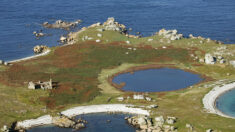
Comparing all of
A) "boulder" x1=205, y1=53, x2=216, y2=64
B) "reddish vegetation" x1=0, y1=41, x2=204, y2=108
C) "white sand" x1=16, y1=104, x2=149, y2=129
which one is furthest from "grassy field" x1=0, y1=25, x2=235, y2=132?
"white sand" x1=16, y1=104, x2=149, y2=129

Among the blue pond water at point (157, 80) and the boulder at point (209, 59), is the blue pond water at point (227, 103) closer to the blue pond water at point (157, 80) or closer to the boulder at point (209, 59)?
the blue pond water at point (157, 80)

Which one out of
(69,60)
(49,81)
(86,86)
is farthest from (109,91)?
(69,60)

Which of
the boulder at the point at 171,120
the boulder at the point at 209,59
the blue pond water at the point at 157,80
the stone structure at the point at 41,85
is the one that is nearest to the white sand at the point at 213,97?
the blue pond water at the point at 157,80

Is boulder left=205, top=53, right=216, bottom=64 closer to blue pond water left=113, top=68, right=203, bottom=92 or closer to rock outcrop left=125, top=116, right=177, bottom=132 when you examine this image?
blue pond water left=113, top=68, right=203, bottom=92

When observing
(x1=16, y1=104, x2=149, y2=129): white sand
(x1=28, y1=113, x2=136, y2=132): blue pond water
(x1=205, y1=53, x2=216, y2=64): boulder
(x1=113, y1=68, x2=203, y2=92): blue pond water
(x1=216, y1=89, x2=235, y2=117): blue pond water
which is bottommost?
(x1=28, y1=113, x2=136, y2=132): blue pond water

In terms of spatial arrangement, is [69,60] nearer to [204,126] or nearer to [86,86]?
[86,86]

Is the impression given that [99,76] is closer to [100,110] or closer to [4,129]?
[100,110]
